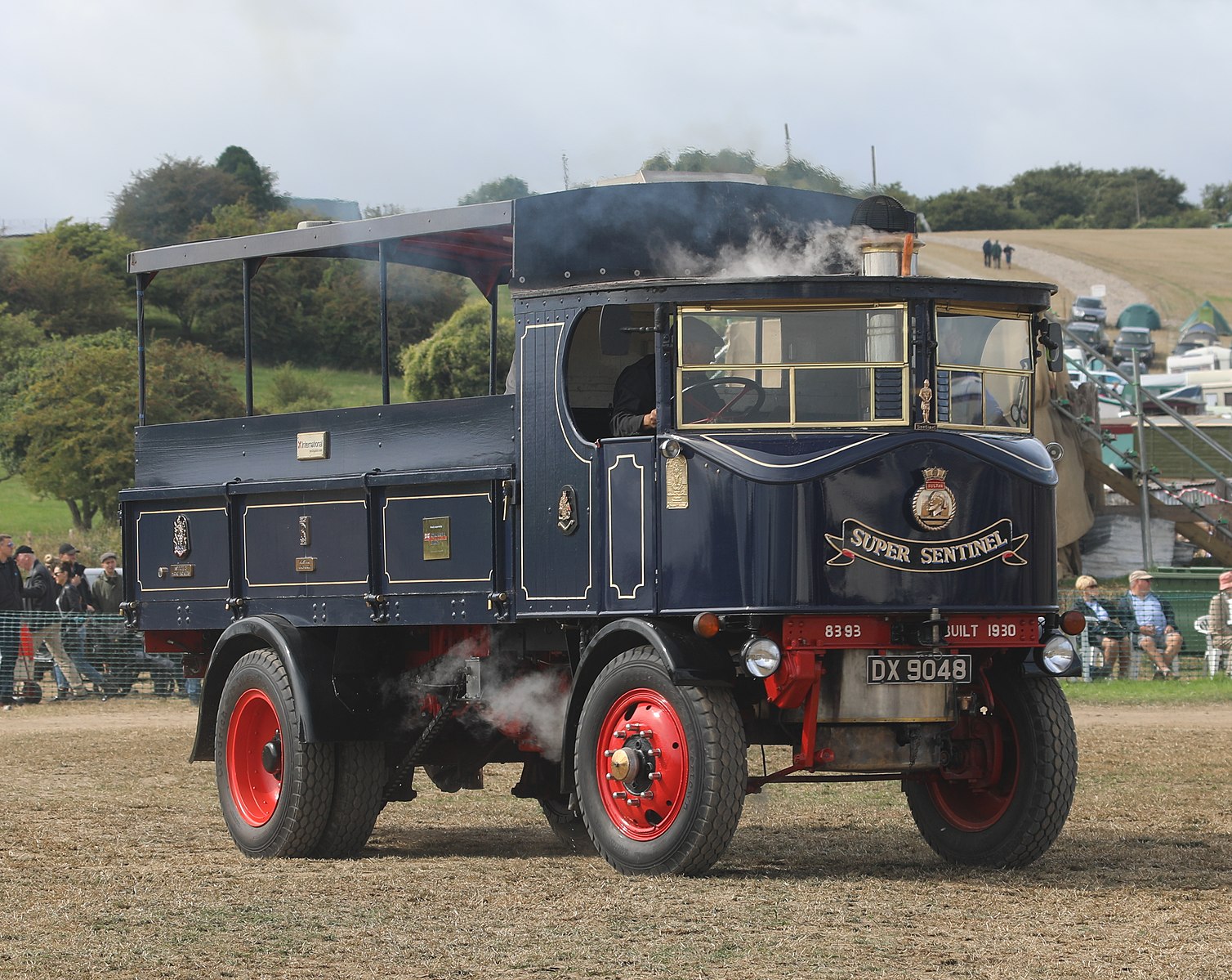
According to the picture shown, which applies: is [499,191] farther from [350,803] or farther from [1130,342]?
[1130,342]

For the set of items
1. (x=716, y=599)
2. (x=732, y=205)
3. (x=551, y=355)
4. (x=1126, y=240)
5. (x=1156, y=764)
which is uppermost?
(x=1126, y=240)

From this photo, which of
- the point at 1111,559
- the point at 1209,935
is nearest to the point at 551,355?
the point at 1209,935

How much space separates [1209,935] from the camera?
7.95 meters

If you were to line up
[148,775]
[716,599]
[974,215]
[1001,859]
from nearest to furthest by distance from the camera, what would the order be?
1. [716,599]
2. [1001,859]
3. [148,775]
4. [974,215]

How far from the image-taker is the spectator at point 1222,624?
2433cm

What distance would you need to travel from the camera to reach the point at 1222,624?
24.7 m

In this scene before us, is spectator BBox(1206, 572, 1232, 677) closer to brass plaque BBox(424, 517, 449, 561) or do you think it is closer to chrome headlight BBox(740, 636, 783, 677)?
brass plaque BBox(424, 517, 449, 561)

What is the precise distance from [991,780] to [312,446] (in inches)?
172

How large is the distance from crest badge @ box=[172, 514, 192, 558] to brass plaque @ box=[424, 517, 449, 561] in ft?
7.23

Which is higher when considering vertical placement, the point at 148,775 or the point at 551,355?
the point at 551,355

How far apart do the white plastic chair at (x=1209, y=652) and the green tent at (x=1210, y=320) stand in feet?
233

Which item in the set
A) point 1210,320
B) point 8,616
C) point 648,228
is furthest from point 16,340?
point 648,228

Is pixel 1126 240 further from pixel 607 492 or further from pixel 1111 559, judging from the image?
pixel 607 492

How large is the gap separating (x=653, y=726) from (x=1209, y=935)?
2829 mm
